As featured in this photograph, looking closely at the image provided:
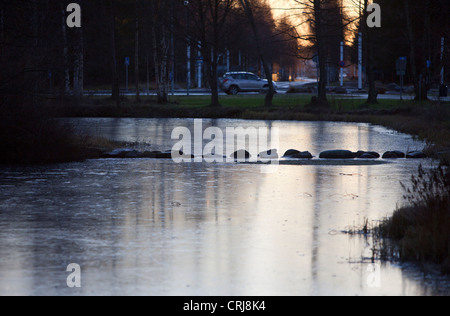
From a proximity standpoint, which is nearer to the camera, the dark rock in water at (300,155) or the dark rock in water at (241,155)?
the dark rock in water at (300,155)

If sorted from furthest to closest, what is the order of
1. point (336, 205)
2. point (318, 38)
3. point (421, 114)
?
point (318, 38), point (421, 114), point (336, 205)

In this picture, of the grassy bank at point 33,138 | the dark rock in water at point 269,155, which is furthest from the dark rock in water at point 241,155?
the grassy bank at point 33,138

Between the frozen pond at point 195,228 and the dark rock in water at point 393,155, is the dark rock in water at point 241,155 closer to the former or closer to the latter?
the frozen pond at point 195,228

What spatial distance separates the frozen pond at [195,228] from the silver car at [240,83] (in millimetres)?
43834

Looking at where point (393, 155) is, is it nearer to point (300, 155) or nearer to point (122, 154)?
point (300, 155)

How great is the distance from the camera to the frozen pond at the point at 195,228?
7887 millimetres

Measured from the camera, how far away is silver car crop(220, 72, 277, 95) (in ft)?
206

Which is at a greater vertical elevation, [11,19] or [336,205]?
[11,19]

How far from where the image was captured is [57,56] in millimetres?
18875

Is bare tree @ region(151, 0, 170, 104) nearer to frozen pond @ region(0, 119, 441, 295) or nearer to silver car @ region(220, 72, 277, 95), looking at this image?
silver car @ region(220, 72, 277, 95)

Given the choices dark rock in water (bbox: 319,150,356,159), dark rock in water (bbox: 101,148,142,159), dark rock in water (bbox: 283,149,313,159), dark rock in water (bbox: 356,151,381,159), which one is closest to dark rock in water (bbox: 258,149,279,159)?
dark rock in water (bbox: 283,149,313,159)
